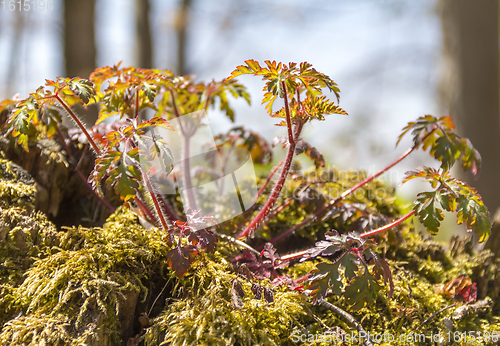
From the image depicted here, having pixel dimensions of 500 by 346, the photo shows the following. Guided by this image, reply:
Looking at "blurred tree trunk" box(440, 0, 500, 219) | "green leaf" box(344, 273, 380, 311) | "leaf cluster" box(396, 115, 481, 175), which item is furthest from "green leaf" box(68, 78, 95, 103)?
"blurred tree trunk" box(440, 0, 500, 219)

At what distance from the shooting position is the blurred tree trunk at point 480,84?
3.66m

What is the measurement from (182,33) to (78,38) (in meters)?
6.03

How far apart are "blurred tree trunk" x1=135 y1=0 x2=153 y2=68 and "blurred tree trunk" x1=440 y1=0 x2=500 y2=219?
5.48 metres

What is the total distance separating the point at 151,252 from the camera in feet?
5.02

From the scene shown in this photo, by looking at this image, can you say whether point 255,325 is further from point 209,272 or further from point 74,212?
point 74,212

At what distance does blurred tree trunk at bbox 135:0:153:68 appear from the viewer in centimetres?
677

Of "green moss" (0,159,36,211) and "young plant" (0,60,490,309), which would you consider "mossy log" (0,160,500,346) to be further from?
"young plant" (0,60,490,309)

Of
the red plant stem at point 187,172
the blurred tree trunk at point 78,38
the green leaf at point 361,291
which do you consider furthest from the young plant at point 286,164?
the blurred tree trunk at point 78,38

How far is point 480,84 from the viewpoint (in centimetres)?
369

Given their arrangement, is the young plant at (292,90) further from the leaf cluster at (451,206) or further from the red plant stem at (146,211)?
the red plant stem at (146,211)

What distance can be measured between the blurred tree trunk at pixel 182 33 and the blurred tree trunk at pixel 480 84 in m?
7.48

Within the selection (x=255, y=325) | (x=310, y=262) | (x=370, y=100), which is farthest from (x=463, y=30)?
(x=370, y=100)

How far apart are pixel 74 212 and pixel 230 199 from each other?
108 cm

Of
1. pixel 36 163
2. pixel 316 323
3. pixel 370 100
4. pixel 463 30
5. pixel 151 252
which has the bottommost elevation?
pixel 316 323
